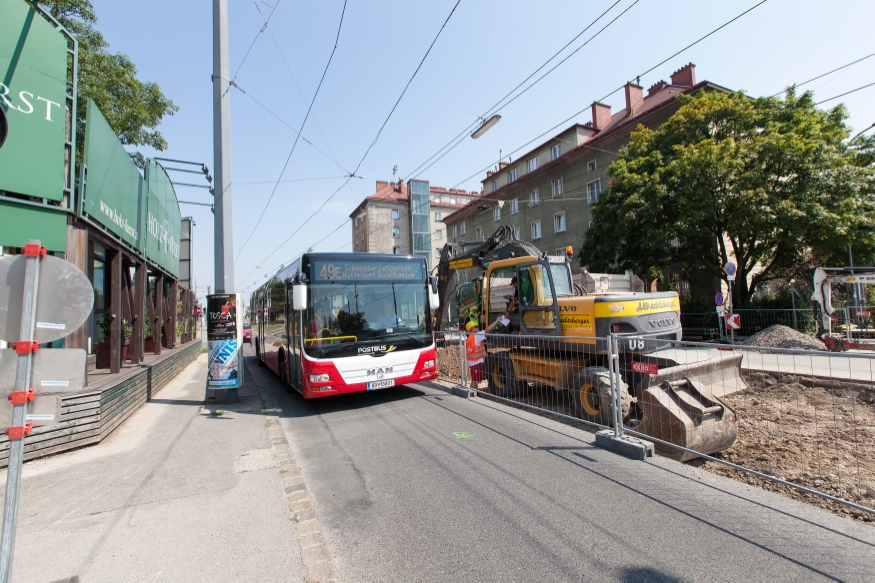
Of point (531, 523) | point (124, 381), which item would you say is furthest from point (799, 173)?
point (124, 381)

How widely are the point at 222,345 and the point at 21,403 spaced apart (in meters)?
6.40

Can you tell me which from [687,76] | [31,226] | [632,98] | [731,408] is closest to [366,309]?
[31,226]

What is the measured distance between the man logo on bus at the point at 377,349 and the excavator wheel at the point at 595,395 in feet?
10.2

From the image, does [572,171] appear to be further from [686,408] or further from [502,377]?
[686,408]

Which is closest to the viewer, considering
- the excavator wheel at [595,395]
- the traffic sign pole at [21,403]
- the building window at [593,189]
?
the traffic sign pole at [21,403]

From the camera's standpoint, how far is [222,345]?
862 cm

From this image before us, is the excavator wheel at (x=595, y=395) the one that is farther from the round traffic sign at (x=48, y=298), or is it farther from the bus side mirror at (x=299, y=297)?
the round traffic sign at (x=48, y=298)

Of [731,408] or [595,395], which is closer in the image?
[731,408]

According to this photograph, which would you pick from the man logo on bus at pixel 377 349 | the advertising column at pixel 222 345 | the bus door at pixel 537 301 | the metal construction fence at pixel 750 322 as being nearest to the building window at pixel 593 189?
the metal construction fence at pixel 750 322

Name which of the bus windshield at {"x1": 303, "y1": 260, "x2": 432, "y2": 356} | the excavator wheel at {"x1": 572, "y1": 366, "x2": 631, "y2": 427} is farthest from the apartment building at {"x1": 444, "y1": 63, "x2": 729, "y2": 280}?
the excavator wheel at {"x1": 572, "y1": 366, "x2": 631, "y2": 427}

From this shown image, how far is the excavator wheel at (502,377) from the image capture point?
8367 mm

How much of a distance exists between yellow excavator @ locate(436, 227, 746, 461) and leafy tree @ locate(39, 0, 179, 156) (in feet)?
39.6

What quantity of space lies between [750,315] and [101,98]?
22470 mm

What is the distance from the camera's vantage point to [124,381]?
721cm
